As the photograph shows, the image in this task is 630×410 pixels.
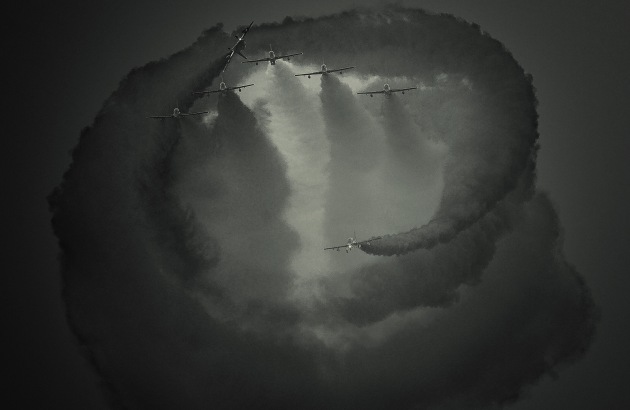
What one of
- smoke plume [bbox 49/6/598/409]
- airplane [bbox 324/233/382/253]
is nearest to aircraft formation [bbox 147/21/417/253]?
airplane [bbox 324/233/382/253]

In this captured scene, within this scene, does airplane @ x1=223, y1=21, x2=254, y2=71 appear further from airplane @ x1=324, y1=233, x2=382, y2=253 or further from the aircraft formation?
airplane @ x1=324, y1=233, x2=382, y2=253

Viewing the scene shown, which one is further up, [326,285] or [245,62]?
[245,62]

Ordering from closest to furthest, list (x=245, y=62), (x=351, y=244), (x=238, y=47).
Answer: (x=351, y=244)
(x=238, y=47)
(x=245, y=62)

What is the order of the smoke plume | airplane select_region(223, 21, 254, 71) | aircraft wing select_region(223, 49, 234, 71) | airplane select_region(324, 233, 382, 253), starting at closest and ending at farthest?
1. airplane select_region(324, 233, 382, 253)
2. the smoke plume
3. airplane select_region(223, 21, 254, 71)
4. aircraft wing select_region(223, 49, 234, 71)

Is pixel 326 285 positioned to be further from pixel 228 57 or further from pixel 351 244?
pixel 228 57

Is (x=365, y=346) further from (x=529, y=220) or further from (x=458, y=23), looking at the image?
(x=458, y=23)

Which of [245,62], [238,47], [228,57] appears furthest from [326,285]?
[238,47]

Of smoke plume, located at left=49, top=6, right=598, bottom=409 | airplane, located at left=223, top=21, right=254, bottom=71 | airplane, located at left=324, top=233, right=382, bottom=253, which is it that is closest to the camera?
airplane, located at left=324, top=233, right=382, bottom=253

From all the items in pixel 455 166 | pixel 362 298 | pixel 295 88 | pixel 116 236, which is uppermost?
pixel 295 88

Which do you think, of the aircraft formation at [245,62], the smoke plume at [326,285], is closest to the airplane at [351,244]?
the aircraft formation at [245,62]

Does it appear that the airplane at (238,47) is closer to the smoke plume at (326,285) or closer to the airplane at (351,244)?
the smoke plume at (326,285)

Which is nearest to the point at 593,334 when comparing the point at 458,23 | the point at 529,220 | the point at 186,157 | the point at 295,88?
the point at 529,220
